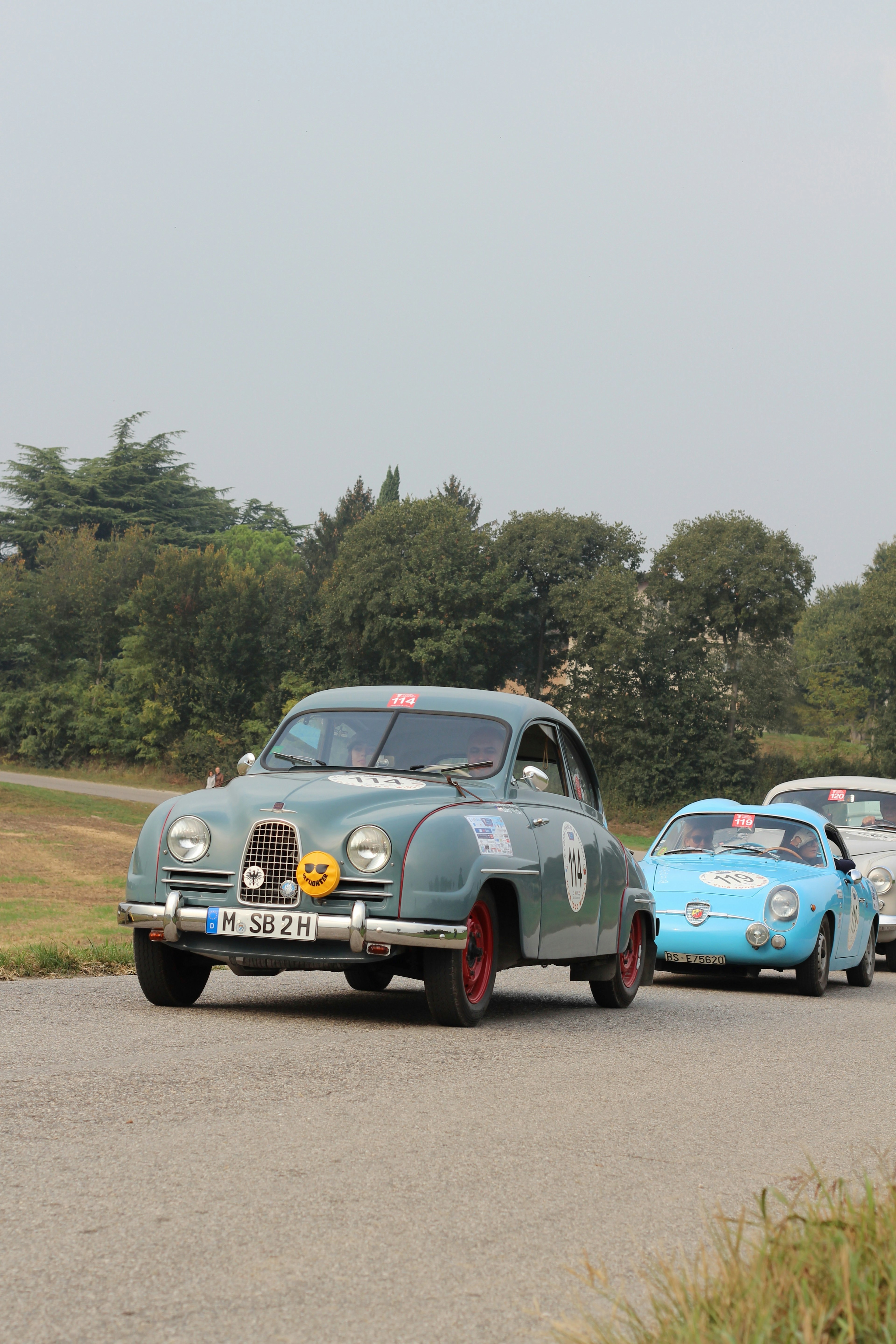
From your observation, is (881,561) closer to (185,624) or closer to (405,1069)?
(185,624)

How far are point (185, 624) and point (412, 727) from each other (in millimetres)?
62860

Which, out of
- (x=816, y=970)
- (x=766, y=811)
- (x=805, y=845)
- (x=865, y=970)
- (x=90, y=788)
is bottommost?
(x=90, y=788)

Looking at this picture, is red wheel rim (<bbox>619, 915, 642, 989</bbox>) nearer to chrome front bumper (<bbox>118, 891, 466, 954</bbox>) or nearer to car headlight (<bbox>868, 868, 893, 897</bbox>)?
chrome front bumper (<bbox>118, 891, 466, 954</bbox>)

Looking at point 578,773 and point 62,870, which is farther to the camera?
point 62,870

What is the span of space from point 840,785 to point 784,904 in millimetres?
7247

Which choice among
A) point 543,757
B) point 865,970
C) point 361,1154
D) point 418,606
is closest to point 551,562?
point 418,606

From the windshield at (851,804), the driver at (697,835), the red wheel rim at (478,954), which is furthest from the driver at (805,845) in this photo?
the red wheel rim at (478,954)

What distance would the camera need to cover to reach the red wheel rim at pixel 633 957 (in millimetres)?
10945

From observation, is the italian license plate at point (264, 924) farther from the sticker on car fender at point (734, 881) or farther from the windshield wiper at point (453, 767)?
the sticker on car fender at point (734, 881)

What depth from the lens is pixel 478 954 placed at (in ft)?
28.7

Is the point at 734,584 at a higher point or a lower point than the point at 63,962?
higher

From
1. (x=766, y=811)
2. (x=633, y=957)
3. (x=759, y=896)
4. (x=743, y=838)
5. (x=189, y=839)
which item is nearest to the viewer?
(x=189, y=839)

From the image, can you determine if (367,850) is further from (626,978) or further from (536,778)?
(626,978)

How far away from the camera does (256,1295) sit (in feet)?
11.9
